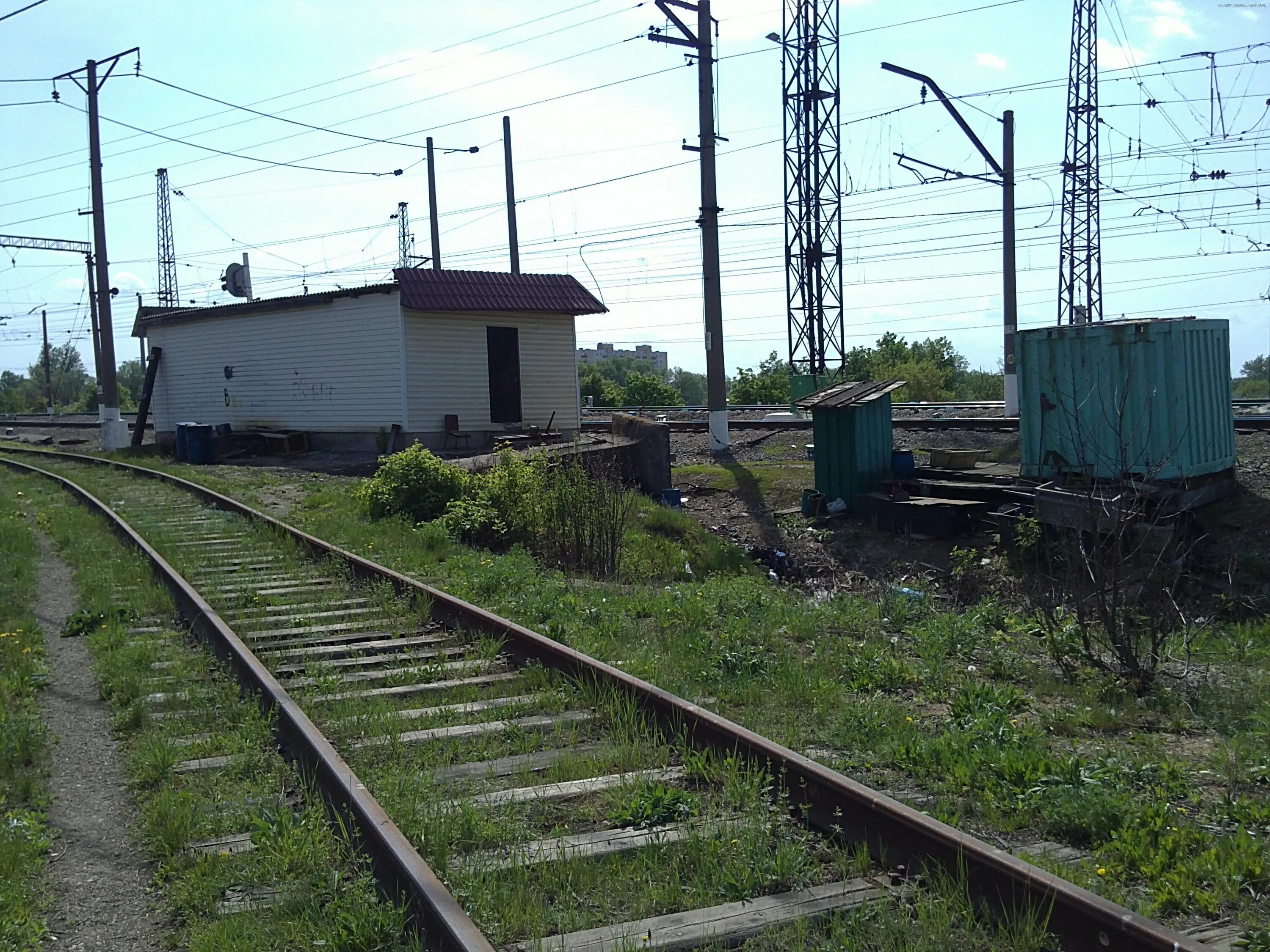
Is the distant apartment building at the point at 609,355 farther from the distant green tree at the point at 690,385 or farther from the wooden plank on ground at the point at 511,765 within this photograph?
the wooden plank on ground at the point at 511,765

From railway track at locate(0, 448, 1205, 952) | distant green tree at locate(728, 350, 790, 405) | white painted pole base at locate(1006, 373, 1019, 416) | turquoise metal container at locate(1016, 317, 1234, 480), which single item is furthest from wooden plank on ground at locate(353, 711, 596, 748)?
distant green tree at locate(728, 350, 790, 405)

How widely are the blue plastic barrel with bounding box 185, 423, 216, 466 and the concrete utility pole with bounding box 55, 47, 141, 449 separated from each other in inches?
192

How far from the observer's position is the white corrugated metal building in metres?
23.6

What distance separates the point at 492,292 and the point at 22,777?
2021 centimetres

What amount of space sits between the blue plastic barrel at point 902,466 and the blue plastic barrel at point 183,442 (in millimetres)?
17337

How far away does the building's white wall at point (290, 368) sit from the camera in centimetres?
2405

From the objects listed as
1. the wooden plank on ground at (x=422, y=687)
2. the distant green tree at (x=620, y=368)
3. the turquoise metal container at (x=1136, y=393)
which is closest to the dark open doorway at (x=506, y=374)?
the turquoise metal container at (x=1136, y=393)

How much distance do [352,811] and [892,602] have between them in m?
5.78

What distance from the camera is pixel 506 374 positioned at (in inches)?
995

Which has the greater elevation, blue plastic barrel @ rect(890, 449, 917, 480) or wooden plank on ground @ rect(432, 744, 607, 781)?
blue plastic barrel @ rect(890, 449, 917, 480)

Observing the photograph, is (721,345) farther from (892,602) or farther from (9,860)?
(9,860)

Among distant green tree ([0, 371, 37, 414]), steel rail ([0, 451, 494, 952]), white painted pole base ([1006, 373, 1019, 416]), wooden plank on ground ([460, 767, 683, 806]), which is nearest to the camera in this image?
steel rail ([0, 451, 494, 952])

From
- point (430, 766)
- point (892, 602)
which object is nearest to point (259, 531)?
point (892, 602)

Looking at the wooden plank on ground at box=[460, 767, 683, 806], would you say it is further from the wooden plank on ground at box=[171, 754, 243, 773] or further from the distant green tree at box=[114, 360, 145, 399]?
the distant green tree at box=[114, 360, 145, 399]
